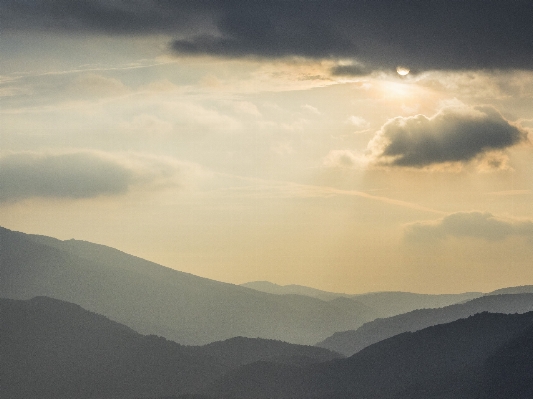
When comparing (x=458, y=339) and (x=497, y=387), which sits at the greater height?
(x=458, y=339)

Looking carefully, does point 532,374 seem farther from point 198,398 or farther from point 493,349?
point 198,398

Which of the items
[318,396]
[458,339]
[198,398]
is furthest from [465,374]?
[198,398]

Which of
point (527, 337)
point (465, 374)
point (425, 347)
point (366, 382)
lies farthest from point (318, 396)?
point (527, 337)

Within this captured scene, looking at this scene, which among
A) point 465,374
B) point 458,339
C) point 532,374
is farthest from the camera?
point 458,339

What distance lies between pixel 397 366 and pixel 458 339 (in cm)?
1785

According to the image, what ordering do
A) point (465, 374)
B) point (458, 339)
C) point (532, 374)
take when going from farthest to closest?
point (458, 339)
point (465, 374)
point (532, 374)

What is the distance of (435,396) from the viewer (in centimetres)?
16525

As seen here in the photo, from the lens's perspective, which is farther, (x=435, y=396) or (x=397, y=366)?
(x=397, y=366)

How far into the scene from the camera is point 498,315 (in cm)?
19875

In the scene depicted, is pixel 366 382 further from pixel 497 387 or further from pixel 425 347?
pixel 497 387

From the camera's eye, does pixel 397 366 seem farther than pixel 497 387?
Yes

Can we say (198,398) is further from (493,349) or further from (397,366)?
(493,349)

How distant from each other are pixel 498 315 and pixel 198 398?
8452 centimetres

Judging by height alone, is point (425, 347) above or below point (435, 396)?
above
